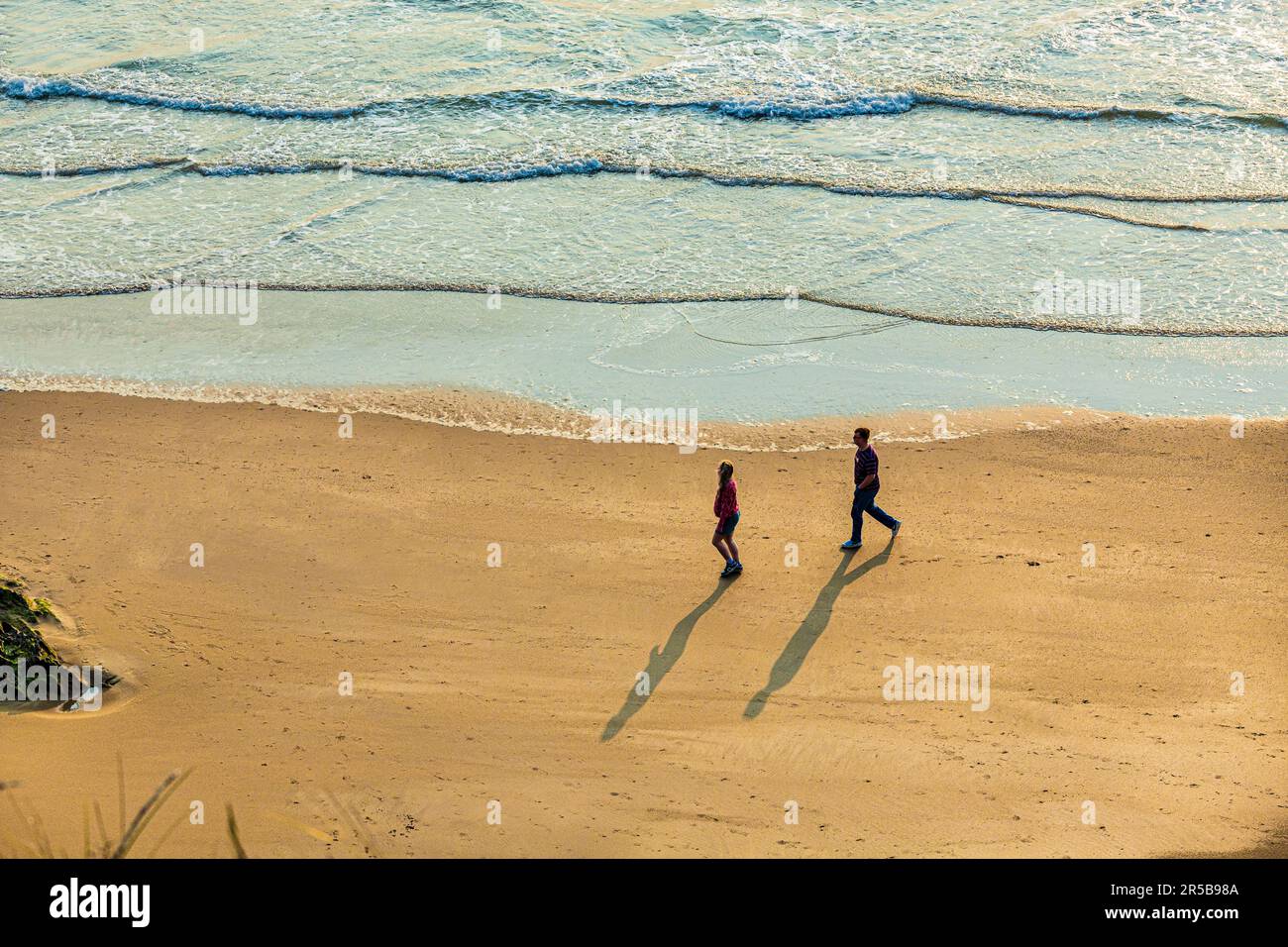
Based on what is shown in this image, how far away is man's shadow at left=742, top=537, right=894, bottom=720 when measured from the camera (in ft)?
31.3

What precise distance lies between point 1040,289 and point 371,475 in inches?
379

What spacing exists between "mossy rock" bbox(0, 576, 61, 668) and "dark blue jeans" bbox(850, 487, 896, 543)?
7.19m

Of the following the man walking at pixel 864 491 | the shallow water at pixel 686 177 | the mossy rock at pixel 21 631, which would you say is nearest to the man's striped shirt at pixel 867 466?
the man walking at pixel 864 491

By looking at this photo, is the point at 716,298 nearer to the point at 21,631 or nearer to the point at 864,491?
the point at 864,491

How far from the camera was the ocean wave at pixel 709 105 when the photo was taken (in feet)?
71.5

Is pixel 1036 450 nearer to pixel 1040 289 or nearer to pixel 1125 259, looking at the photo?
pixel 1040 289

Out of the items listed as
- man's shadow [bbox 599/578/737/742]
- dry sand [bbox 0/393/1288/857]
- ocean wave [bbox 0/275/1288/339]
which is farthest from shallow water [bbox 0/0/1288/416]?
man's shadow [bbox 599/578/737/742]

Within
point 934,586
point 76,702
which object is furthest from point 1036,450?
point 76,702

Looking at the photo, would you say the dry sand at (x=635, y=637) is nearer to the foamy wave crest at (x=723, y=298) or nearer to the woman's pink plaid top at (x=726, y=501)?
the woman's pink plaid top at (x=726, y=501)

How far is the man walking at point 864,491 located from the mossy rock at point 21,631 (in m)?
7.19

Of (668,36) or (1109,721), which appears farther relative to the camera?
(668,36)

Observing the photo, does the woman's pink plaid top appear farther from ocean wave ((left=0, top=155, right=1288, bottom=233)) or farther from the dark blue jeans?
ocean wave ((left=0, top=155, right=1288, bottom=233))

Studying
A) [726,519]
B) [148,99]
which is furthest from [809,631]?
[148,99]
